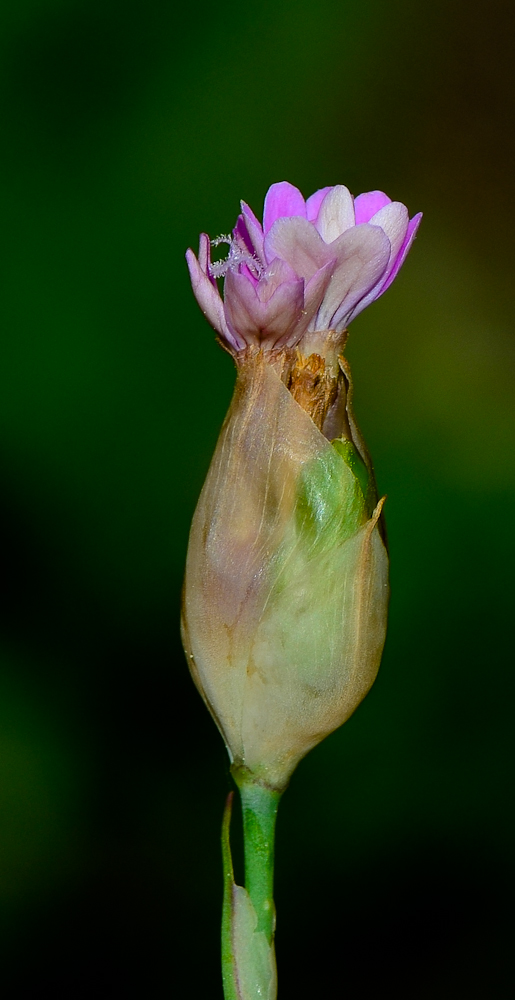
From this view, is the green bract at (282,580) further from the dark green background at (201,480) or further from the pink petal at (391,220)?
the dark green background at (201,480)

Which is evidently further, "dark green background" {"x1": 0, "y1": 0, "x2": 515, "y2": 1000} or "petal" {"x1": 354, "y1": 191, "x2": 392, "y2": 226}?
"dark green background" {"x1": 0, "y1": 0, "x2": 515, "y2": 1000}

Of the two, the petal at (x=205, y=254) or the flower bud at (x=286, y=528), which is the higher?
the petal at (x=205, y=254)

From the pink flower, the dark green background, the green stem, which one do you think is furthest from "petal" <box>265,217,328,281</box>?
the dark green background

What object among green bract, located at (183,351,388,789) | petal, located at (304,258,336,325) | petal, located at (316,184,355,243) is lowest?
green bract, located at (183,351,388,789)

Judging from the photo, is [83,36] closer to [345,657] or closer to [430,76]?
[430,76]

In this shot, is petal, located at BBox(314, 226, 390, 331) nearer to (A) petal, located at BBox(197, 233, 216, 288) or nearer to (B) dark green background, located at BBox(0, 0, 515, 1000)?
(A) petal, located at BBox(197, 233, 216, 288)

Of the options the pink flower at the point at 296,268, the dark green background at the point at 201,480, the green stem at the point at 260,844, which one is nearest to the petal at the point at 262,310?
the pink flower at the point at 296,268

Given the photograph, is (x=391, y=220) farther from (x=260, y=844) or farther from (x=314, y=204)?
(x=260, y=844)

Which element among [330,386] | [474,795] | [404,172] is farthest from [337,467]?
[404,172]
